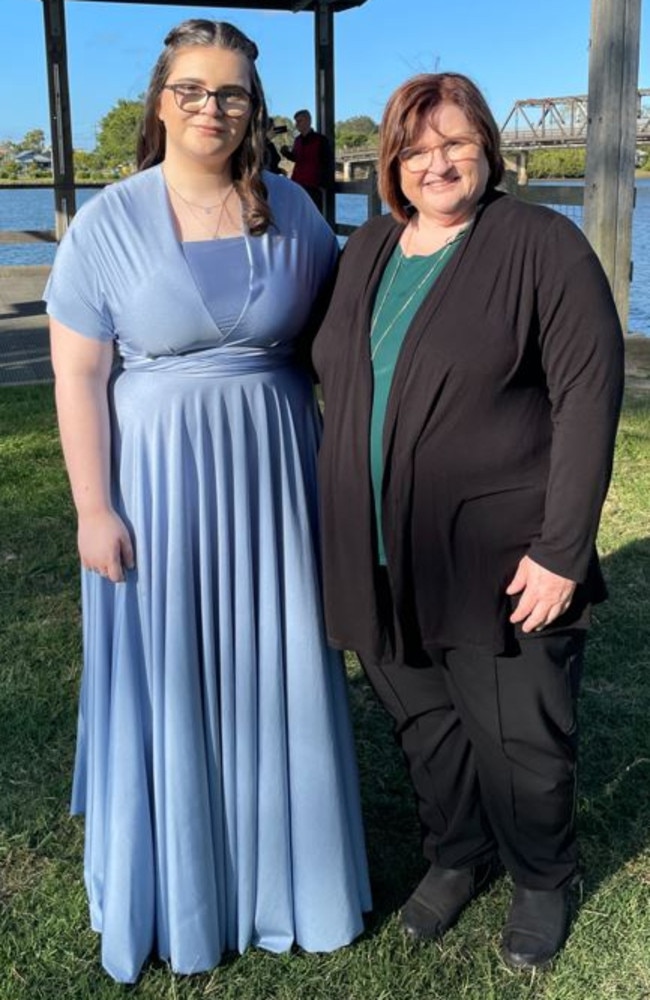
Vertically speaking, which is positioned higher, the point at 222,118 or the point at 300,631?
the point at 222,118

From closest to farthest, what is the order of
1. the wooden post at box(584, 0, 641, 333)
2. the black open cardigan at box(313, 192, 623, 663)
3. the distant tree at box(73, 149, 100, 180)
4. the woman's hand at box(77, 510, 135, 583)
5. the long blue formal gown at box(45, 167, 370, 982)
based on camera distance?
the black open cardigan at box(313, 192, 623, 663) < the long blue formal gown at box(45, 167, 370, 982) < the woman's hand at box(77, 510, 135, 583) < the wooden post at box(584, 0, 641, 333) < the distant tree at box(73, 149, 100, 180)

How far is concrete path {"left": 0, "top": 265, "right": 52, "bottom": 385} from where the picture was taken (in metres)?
8.12

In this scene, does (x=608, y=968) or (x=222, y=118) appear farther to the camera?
(x=608, y=968)

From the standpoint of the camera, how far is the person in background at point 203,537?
2.04 m

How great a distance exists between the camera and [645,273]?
13.9m

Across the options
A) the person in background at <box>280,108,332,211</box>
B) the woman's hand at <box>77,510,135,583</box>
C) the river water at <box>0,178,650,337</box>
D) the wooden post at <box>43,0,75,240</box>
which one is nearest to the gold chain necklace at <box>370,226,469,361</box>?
the woman's hand at <box>77,510,135,583</box>

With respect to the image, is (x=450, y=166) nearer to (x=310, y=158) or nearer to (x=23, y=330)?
(x=23, y=330)

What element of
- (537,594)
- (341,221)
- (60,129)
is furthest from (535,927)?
(341,221)

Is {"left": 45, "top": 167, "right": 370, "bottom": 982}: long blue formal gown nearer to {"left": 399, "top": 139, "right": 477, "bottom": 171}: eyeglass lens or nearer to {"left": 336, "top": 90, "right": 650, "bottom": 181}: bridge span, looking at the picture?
{"left": 399, "top": 139, "right": 477, "bottom": 171}: eyeglass lens

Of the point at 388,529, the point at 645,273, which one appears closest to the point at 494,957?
the point at 388,529

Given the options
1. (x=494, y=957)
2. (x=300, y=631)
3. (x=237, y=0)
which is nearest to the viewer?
(x=300, y=631)

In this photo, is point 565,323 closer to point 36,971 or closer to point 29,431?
point 36,971

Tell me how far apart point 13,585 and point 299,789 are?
95.7 inches

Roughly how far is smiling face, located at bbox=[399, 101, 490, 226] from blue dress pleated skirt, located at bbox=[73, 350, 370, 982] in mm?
452
